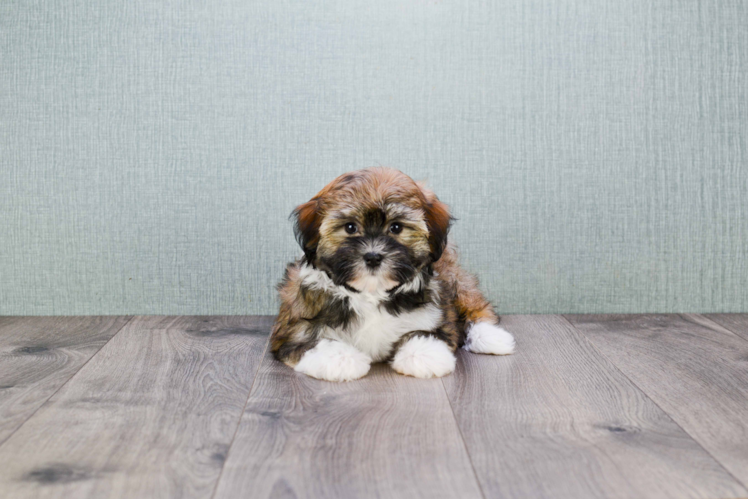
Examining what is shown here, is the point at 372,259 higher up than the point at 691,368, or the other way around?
the point at 372,259

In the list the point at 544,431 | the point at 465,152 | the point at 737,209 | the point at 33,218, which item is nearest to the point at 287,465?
the point at 544,431

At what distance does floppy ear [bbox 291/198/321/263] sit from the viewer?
6.85 ft

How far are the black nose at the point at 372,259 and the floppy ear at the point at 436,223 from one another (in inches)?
9.3

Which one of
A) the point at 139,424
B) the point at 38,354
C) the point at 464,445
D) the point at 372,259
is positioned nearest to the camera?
the point at 464,445

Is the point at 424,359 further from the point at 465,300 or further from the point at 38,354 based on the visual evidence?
the point at 38,354

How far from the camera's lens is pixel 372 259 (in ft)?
6.38

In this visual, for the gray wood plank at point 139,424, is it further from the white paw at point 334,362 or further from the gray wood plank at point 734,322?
the gray wood plank at point 734,322

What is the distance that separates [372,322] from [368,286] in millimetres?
204

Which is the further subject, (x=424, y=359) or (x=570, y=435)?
(x=424, y=359)

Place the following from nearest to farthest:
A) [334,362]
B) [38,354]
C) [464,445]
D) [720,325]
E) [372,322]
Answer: [464,445]
[334,362]
[372,322]
[38,354]
[720,325]

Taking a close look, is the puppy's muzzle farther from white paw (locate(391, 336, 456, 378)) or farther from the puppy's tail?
the puppy's tail

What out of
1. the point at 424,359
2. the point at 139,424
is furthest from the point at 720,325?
the point at 139,424

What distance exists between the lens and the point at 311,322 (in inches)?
86.4

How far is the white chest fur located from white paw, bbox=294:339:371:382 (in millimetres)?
49
